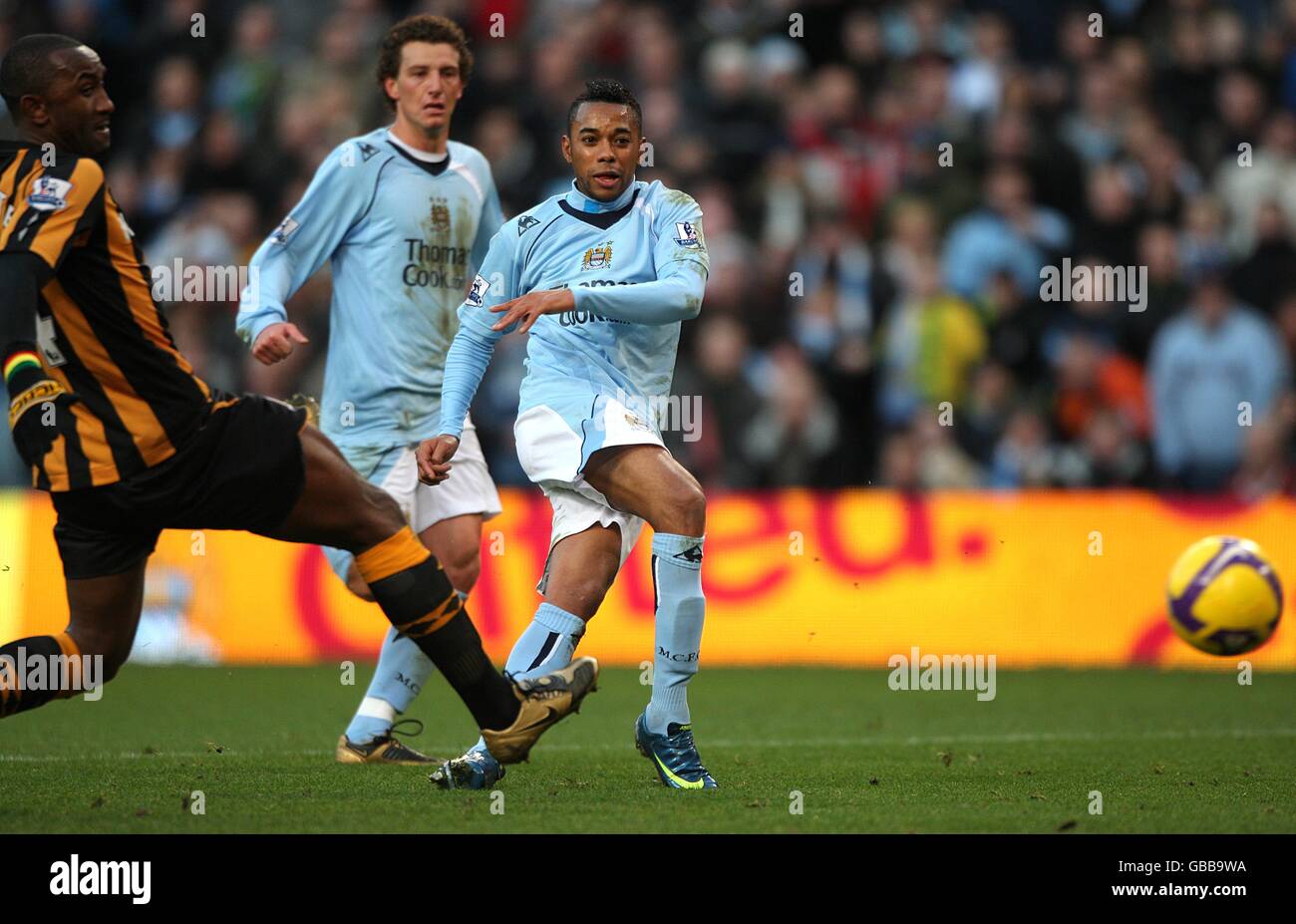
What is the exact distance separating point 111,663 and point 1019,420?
9119 mm

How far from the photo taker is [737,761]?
7.45 meters

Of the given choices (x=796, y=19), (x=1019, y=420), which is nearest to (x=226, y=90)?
(x=796, y=19)

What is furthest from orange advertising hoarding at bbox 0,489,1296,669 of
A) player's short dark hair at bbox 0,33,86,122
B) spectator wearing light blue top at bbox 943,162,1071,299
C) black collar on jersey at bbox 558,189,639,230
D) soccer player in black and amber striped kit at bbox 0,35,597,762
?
player's short dark hair at bbox 0,33,86,122

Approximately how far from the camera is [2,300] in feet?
16.6

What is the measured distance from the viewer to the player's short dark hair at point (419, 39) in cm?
758

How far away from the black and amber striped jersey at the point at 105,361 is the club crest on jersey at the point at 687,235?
1.84 metres

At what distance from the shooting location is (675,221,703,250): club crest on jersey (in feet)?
21.2

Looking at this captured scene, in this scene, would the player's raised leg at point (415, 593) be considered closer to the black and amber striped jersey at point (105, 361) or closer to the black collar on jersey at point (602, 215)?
the black and amber striped jersey at point (105, 361)

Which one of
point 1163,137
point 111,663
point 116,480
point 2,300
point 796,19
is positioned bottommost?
point 111,663

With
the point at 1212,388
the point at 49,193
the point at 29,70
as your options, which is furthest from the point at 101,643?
the point at 1212,388

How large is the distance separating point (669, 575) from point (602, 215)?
4.45 feet

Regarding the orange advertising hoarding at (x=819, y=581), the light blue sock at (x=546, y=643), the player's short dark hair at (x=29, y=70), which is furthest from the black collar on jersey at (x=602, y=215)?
the orange advertising hoarding at (x=819, y=581)

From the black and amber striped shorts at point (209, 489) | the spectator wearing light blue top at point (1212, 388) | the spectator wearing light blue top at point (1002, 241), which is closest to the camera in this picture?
the black and amber striped shorts at point (209, 489)

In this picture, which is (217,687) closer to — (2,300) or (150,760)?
(150,760)
